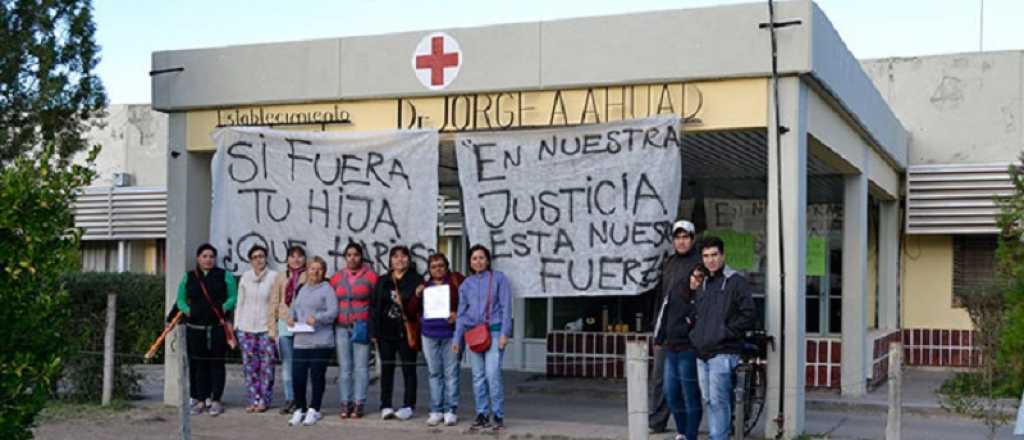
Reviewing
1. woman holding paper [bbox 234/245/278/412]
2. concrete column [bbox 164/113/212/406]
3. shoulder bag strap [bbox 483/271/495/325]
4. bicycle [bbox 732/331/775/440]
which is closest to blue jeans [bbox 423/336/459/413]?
shoulder bag strap [bbox 483/271/495/325]

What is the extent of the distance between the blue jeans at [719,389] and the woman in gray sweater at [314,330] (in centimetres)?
387

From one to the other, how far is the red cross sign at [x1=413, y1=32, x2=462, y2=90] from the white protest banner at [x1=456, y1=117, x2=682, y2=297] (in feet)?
2.05

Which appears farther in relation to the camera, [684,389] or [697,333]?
[684,389]

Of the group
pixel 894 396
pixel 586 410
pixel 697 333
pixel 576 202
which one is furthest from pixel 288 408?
pixel 894 396

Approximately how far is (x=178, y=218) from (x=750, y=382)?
618cm

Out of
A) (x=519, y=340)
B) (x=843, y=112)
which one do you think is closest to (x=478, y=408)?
(x=843, y=112)

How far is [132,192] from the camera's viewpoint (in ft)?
72.9

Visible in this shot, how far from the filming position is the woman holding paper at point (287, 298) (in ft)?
39.2

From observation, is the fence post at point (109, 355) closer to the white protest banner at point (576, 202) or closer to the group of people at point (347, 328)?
the group of people at point (347, 328)

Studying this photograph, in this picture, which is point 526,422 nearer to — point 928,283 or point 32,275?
point 32,275

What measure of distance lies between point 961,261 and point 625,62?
9254 millimetres

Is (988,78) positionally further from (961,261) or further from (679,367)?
(679,367)

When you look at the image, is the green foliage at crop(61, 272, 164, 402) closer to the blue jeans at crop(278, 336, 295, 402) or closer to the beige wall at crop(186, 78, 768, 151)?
the blue jeans at crop(278, 336, 295, 402)

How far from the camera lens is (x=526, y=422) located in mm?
11820
